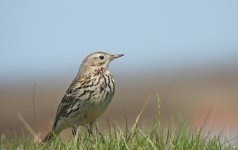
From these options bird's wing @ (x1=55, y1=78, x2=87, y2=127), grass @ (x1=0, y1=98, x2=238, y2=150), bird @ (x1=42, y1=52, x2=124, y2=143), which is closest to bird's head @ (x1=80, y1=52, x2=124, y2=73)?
bird @ (x1=42, y1=52, x2=124, y2=143)

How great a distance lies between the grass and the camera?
26.6 ft

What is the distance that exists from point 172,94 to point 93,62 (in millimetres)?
16548

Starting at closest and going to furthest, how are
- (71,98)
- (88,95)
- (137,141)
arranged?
1. (137,141)
2. (88,95)
3. (71,98)

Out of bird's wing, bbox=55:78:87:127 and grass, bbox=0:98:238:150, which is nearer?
grass, bbox=0:98:238:150

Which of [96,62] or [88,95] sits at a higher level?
[96,62]

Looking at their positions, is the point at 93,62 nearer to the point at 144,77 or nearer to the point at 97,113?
the point at 97,113

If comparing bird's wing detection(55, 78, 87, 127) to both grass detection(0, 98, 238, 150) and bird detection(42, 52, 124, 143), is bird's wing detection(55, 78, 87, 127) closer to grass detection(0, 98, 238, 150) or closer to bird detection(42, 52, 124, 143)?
bird detection(42, 52, 124, 143)

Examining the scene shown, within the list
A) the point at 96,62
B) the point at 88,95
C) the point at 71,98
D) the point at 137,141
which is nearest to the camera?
the point at 137,141

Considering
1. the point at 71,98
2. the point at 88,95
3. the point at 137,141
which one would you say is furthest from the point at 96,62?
the point at 137,141

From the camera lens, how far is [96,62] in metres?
11.4

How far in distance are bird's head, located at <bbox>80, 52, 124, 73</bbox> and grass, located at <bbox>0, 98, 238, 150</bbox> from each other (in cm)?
287

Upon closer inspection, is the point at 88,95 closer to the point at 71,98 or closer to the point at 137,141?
the point at 71,98

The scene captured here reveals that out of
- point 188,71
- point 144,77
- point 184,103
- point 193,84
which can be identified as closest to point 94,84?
point 184,103

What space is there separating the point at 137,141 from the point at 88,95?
268 centimetres
